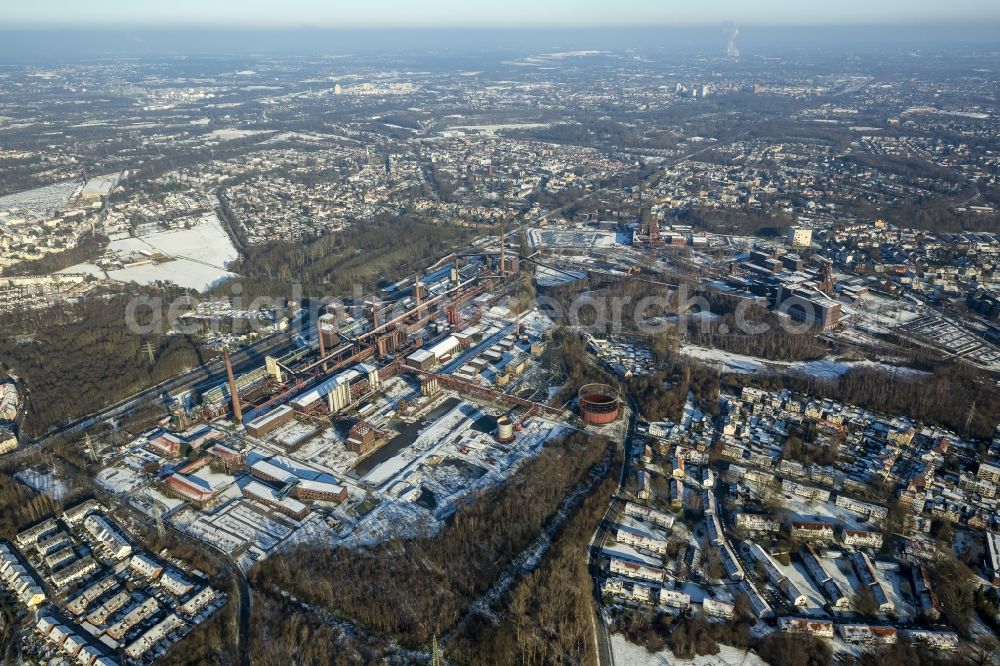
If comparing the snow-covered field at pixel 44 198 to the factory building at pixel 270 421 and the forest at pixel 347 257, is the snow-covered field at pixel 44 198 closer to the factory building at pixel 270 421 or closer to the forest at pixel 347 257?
the forest at pixel 347 257

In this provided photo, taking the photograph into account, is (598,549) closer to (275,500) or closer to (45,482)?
(275,500)

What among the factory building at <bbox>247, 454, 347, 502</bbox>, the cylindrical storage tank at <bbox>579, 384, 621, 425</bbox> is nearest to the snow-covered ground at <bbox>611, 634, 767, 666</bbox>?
the factory building at <bbox>247, 454, 347, 502</bbox>

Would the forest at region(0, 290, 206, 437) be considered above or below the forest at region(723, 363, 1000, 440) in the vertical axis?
above

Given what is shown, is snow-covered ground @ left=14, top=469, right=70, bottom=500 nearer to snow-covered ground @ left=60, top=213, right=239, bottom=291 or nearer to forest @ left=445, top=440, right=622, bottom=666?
forest @ left=445, top=440, right=622, bottom=666

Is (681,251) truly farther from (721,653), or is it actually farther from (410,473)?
(721,653)

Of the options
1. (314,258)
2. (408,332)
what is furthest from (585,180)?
(408,332)
